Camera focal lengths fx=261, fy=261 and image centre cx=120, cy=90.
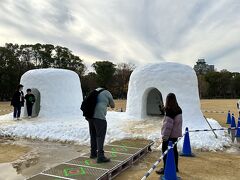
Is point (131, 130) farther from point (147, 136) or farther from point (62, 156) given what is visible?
point (62, 156)

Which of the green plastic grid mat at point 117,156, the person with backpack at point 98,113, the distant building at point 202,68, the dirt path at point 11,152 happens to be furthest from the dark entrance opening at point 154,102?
the distant building at point 202,68

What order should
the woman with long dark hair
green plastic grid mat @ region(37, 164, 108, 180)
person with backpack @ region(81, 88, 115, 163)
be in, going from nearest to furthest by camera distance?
green plastic grid mat @ region(37, 164, 108, 180)
the woman with long dark hair
person with backpack @ region(81, 88, 115, 163)

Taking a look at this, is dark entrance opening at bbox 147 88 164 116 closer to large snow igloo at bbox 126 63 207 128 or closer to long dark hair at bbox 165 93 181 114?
large snow igloo at bbox 126 63 207 128

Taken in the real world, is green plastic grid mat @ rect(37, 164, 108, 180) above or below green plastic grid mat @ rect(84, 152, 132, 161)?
below

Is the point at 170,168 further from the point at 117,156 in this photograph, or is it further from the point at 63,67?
the point at 63,67

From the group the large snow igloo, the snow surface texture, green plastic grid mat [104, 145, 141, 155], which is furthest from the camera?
the large snow igloo

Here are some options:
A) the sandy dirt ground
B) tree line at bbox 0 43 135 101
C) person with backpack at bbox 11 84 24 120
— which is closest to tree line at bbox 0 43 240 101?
tree line at bbox 0 43 135 101

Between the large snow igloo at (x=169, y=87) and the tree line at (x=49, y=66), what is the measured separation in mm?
19716

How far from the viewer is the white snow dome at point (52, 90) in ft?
40.2

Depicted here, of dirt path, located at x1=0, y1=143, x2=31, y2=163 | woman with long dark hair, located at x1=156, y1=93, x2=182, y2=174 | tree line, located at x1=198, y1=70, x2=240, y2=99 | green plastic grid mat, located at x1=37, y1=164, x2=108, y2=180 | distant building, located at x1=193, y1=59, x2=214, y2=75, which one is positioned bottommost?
dirt path, located at x1=0, y1=143, x2=31, y2=163

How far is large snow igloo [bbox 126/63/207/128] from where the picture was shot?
9883 millimetres

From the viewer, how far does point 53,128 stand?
9461 millimetres

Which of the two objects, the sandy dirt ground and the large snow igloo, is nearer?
the sandy dirt ground

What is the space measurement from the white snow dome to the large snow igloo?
3278mm
